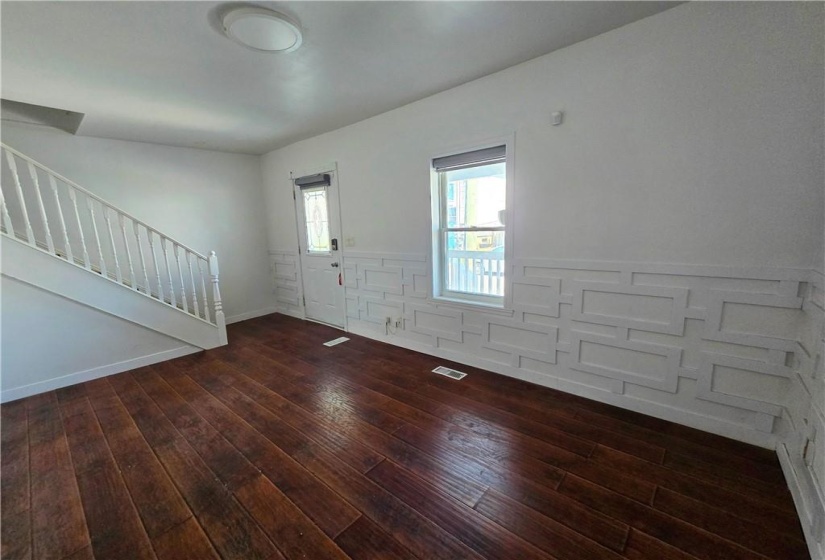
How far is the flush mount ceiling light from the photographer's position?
1697 millimetres

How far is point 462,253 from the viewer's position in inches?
124

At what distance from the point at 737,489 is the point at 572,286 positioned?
1361 mm

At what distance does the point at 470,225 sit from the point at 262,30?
2.08 m

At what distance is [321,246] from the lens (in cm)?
453

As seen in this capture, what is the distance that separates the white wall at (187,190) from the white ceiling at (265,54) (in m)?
0.78

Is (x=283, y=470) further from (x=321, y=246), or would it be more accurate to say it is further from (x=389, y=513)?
(x=321, y=246)

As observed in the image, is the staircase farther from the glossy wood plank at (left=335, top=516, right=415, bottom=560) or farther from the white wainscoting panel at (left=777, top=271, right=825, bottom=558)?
the white wainscoting panel at (left=777, top=271, right=825, bottom=558)

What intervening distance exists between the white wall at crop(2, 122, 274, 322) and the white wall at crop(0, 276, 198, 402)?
1.64 m

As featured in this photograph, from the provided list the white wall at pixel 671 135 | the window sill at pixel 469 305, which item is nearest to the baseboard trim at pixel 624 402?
the window sill at pixel 469 305

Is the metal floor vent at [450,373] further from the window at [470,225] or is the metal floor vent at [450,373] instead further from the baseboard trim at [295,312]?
the baseboard trim at [295,312]

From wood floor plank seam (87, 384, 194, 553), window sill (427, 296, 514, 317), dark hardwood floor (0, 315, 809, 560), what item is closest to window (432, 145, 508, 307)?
window sill (427, 296, 514, 317)

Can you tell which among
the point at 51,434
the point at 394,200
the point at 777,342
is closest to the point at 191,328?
the point at 51,434

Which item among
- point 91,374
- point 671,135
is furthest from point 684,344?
point 91,374

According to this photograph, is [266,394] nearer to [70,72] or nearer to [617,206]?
[70,72]
